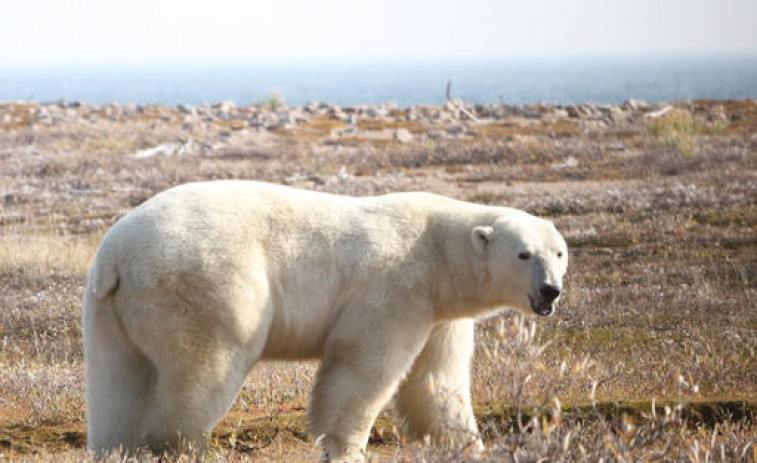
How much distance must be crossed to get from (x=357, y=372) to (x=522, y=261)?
1.20 metres

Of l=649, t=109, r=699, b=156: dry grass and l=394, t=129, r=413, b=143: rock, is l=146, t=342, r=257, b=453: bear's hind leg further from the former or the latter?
l=394, t=129, r=413, b=143: rock

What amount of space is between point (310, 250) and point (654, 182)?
1556 centimetres

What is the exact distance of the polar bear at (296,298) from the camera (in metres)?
5.39

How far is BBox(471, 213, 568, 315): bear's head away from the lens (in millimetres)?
5867

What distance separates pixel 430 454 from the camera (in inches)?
213

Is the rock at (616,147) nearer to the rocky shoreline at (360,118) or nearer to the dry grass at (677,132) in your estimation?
the dry grass at (677,132)

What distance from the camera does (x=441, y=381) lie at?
21.0 ft

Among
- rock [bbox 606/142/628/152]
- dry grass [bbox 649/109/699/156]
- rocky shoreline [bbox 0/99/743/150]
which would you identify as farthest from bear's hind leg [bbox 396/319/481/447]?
rocky shoreline [bbox 0/99/743/150]

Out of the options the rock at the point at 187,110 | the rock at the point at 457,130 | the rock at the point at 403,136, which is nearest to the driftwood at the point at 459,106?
the rock at the point at 457,130

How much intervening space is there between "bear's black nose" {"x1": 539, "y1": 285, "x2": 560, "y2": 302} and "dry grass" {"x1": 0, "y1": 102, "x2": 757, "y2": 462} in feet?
1.75

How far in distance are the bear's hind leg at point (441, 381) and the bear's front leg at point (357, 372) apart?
0.58 metres

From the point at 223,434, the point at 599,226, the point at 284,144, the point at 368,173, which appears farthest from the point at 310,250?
the point at 284,144

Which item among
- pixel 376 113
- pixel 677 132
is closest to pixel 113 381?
pixel 677 132

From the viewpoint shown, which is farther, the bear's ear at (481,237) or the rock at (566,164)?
the rock at (566,164)
